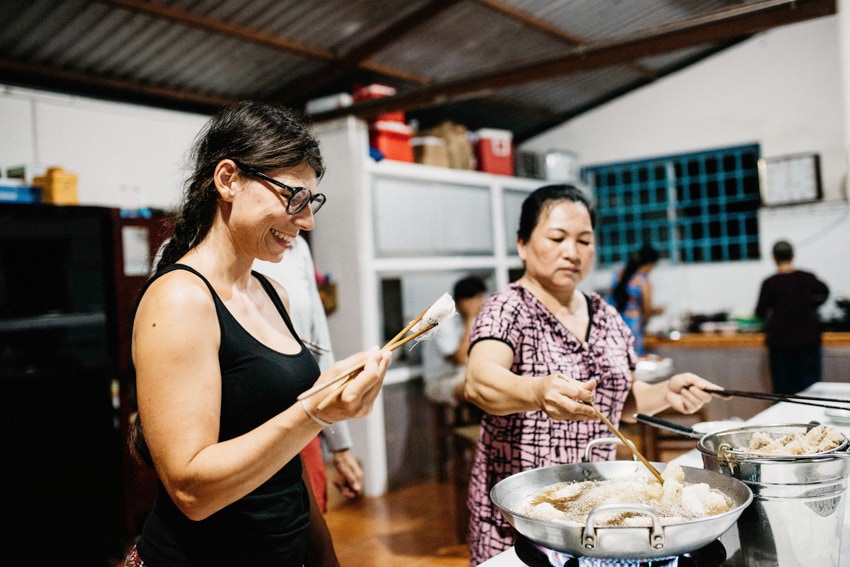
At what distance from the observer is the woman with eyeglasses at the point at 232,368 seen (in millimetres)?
1139

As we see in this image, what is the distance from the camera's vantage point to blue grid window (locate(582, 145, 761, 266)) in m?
6.89

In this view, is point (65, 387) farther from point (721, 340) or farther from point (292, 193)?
point (721, 340)

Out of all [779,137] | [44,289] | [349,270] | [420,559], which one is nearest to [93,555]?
[44,289]

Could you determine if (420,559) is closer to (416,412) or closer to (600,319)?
(416,412)

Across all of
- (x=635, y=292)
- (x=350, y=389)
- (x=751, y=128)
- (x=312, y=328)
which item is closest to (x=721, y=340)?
(x=635, y=292)

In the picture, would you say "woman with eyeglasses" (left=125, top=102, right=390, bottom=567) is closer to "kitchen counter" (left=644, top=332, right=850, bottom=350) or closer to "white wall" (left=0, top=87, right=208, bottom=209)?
"white wall" (left=0, top=87, right=208, bottom=209)

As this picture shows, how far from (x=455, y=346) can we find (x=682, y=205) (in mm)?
3681

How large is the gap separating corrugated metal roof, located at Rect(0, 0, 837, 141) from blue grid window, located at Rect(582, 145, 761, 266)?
1.66 m

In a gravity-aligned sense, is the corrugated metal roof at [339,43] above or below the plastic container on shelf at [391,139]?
above

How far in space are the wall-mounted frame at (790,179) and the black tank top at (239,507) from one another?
252 inches

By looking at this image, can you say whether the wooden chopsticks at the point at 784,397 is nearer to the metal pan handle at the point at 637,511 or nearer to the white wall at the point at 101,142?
the metal pan handle at the point at 637,511

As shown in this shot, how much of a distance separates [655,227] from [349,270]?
3896 mm

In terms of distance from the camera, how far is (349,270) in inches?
205

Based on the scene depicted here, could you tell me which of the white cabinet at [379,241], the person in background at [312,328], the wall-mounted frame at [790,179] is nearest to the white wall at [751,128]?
the wall-mounted frame at [790,179]
